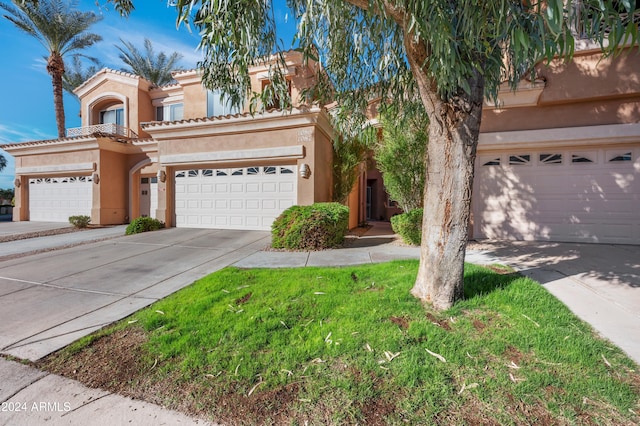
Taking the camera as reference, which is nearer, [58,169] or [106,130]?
[58,169]

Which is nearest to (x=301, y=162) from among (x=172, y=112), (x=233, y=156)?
(x=233, y=156)

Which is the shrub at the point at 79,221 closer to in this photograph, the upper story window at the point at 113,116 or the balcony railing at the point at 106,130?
the balcony railing at the point at 106,130

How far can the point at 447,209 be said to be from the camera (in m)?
3.26

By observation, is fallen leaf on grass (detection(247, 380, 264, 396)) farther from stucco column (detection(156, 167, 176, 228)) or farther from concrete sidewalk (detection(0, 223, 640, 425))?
stucco column (detection(156, 167, 176, 228))

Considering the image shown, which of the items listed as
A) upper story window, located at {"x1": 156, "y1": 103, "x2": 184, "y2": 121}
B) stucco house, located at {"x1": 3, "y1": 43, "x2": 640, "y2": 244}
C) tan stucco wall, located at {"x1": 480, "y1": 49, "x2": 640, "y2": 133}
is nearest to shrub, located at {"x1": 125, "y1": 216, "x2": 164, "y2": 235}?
stucco house, located at {"x1": 3, "y1": 43, "x2": 640, "y2": 244}

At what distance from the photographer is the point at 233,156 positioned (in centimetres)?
969

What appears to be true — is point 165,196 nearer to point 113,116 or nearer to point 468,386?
point 113,116

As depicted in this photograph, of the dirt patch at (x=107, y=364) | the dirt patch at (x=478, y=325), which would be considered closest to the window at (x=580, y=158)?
the dirt patch at (x=478, y=325)

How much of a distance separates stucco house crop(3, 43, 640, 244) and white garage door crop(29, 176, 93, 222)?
0.23 feet

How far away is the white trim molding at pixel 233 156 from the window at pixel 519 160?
6.31 metres

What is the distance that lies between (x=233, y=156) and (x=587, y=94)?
1053 centimetres

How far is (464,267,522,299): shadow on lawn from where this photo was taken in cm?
373

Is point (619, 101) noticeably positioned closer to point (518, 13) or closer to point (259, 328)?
point (518, 13)

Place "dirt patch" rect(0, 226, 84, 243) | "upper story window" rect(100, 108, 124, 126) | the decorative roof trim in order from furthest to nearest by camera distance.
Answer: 1. "upper story window" rect(100, 108, 124, 126)
2. the decorative roof trim
3. "dirt patch" rect(0, 226, 84, 243)
